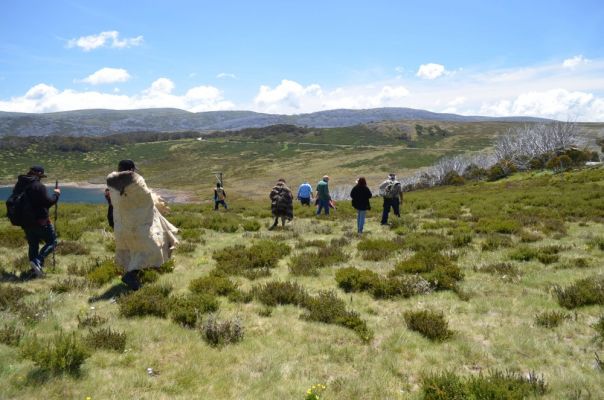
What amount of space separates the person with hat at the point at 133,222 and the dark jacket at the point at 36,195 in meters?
1.99

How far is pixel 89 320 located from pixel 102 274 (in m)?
2.36

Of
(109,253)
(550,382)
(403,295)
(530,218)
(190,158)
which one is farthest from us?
(190,158)

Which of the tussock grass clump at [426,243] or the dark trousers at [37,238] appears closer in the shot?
the dark trousers at [37,238]

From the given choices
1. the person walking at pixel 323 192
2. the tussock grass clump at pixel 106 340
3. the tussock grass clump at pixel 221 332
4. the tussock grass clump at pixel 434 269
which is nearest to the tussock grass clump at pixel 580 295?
the tussock grass clump at pixel 434 269

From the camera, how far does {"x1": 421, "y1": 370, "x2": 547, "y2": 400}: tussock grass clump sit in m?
4.39

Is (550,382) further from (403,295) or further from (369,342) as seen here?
(403,295)

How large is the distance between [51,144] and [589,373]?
18079cm

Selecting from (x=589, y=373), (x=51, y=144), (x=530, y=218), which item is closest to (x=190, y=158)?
(x=51, y=144)

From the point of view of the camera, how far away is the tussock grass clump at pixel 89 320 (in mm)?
6148

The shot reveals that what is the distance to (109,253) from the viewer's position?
36.8 feet

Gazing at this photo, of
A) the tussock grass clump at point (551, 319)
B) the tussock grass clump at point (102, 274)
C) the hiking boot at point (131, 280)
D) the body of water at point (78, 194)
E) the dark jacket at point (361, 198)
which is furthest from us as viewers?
the body of water at point (78, 194)

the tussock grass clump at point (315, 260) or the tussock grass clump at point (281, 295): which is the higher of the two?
the tussock grass clump at point (281, 295)

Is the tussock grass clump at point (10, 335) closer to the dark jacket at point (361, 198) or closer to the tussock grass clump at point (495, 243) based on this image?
the tussock grass clump at point (495, 243)

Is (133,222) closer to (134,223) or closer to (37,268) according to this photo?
(134,223)
